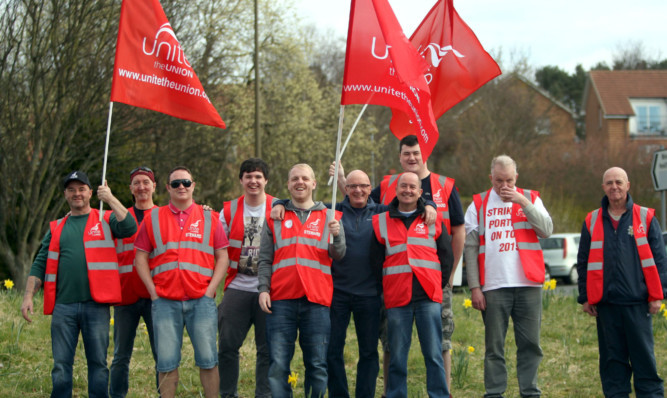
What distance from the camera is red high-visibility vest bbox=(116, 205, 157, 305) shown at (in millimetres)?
6227

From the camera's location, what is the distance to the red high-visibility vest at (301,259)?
577 centimetres

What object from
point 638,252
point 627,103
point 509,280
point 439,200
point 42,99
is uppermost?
point 627,103

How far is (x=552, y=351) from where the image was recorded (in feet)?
28.9

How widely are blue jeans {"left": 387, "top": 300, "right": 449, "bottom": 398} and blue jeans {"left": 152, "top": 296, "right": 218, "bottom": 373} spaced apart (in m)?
1.43

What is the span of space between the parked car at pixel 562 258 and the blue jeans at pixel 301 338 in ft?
55.4

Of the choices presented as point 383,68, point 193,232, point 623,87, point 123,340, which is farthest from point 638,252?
point 623,87

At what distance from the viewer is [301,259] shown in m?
5.82

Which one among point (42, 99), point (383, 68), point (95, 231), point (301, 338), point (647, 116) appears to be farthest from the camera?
point (647, 116)

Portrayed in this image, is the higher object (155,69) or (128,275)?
(155,69)

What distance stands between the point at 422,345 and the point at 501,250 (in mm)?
1151

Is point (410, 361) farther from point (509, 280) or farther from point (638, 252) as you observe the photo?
point (638, 252)

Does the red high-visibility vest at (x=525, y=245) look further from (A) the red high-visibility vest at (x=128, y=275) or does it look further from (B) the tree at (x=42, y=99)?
(B) the tree at (x=42, y=99)

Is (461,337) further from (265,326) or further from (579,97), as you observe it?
(579,97)

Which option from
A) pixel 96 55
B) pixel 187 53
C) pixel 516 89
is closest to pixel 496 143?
pixel 516 89
